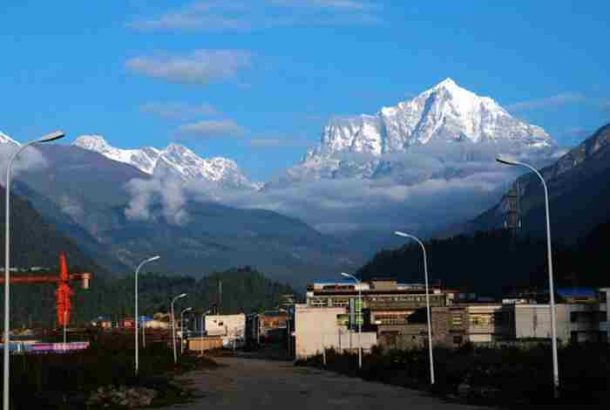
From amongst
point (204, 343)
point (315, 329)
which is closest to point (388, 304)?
point (315, 329)

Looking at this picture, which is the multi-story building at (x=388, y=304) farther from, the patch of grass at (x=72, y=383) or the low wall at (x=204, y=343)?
the patch of grass at (x=72, y=383)

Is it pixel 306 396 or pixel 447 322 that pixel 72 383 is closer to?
pixel 306 396

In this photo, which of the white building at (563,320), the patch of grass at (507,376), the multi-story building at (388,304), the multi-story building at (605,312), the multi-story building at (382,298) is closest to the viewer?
the patch of grass at (507,376)

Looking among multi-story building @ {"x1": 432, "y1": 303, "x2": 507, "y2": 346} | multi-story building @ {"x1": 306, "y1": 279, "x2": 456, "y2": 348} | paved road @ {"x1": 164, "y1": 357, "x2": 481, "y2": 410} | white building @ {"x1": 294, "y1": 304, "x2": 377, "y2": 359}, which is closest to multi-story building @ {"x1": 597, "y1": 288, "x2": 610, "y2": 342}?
multi-story building @ {"x1": 432, "y1": 303, "x2": 507, "y2": 346}

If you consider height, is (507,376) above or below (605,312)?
below

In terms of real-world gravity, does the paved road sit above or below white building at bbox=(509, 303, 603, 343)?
below

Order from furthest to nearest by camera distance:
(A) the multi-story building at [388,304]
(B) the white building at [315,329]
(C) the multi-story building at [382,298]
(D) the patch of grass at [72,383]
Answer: (C) the multi-story building at [382,298] → (B) the white building at [315,329] → (A) the multi-story building at [388,304] → (D) the patch of grass at [72,383]

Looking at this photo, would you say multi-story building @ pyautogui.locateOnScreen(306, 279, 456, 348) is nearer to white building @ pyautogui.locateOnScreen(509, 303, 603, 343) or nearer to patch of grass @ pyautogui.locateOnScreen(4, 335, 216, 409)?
white building @ pyautogui.locateOnScreen(509, 303, 603, 343)

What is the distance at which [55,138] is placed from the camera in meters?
32.6

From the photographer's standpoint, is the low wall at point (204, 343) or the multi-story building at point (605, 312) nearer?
the multi-story building at point (605, 312)

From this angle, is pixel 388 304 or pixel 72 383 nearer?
pixel 72 383

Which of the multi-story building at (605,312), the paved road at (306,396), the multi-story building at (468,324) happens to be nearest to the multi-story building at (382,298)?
the multi-story building at (468,324)

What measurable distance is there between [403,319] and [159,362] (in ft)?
161

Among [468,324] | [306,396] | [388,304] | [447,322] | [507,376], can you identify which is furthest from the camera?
[388,304]
